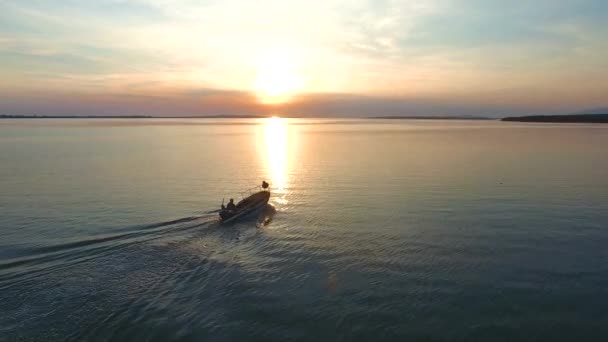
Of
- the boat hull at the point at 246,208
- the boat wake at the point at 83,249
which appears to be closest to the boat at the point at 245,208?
the boat hull at the point at 246,208

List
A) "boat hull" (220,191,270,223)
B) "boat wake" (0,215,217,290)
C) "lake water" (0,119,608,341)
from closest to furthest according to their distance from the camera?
"lake water" (0,119,608,341), "boat wake" (0,215,217,290), "boat hull" (220,191,270,223)

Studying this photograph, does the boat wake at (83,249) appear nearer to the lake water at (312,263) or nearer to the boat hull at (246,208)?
the lake water at (312,263)

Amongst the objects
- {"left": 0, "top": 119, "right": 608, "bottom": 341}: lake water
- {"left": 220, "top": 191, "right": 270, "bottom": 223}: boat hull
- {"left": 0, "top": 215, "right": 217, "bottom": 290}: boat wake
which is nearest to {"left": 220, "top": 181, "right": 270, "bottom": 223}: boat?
{"left": 220, "top": 191, "right": 270, "bottom": 223}: boat hull

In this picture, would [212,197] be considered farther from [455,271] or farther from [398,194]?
[455,271]

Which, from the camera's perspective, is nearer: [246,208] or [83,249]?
[83,249]

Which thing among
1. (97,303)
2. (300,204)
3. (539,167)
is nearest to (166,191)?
(300,204)

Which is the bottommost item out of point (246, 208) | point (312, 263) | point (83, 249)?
point (312, 263)

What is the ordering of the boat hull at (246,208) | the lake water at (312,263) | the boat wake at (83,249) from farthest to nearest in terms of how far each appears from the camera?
the boat hull at (246,208)
the boat wake at (83,249)
the lake water at (312,263)

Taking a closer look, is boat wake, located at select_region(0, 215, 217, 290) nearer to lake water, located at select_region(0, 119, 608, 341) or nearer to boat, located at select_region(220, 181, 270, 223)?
lake water, located at select_region(0, 119, 608, 341)

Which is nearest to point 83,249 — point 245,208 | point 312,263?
point 245,208

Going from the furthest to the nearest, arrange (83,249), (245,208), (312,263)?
(245,208) → (83,249) → (312,263)

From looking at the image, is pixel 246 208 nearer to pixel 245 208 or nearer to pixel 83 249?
pixel 245 208

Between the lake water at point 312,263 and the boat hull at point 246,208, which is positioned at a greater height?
the boat hull at point 246,208
